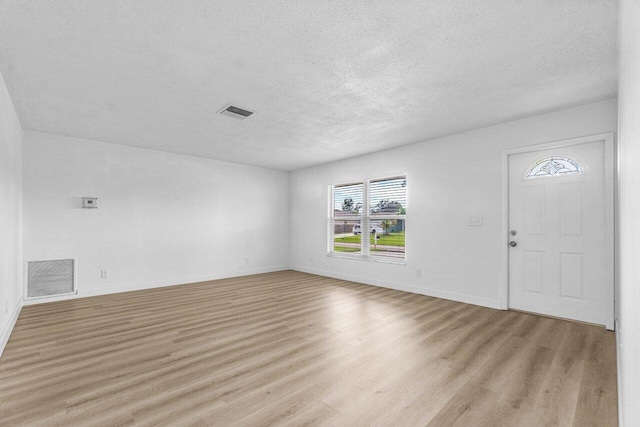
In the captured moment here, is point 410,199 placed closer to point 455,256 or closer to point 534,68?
point 455,256

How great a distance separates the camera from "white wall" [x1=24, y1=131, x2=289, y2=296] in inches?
178

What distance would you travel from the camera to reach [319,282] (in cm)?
592

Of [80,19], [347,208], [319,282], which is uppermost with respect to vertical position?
[80,19]

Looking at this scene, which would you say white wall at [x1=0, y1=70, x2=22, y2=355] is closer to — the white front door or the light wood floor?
the light wood floor

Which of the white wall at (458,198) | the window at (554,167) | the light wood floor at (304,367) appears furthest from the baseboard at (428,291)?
the window at (554,167)

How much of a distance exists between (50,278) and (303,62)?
4.90 metres

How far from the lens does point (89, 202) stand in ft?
15.6

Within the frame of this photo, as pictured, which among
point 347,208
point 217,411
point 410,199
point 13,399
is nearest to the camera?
point 217,411

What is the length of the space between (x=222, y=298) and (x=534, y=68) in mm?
4767

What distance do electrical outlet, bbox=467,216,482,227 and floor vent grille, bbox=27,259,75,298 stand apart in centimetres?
610

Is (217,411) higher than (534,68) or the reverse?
the reverse

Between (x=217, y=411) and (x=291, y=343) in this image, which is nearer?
(x=217, y=411)

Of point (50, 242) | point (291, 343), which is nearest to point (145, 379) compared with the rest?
point (291, 343)

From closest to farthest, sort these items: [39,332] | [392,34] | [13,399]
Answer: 1. [13,399]
2. [392,34]
3. [39,332]
